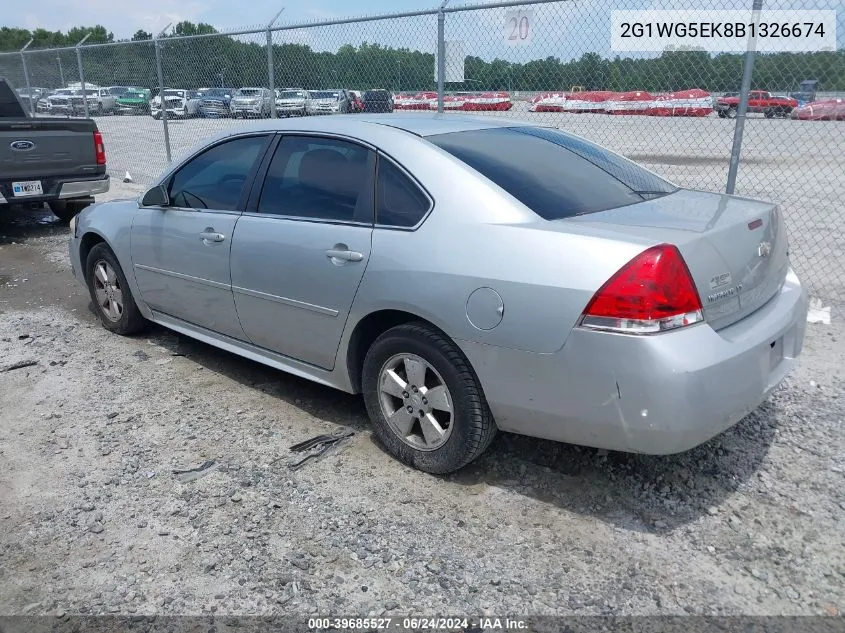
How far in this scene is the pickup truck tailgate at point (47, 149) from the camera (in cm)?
852

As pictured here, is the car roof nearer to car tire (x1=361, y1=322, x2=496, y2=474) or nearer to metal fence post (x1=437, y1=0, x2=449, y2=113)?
car tire (x1=361, y1=322, x2=496, y2=474)

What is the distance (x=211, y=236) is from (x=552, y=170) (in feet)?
6.62

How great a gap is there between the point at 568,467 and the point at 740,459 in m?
0.83

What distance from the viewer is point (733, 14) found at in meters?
5.34

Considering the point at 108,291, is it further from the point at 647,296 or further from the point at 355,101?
the point at 355,101

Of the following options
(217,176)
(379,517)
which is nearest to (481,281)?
(379,517)

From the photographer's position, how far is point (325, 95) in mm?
9125

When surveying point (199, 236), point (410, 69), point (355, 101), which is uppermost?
point (410, 69)

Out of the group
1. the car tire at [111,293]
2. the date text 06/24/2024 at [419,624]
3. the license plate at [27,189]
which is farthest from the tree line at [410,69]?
the date text 06/24/2024 at [419,624]

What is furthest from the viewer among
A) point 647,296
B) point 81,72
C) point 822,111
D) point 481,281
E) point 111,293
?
point 81,72

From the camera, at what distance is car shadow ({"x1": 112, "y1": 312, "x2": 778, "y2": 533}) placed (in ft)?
9.93

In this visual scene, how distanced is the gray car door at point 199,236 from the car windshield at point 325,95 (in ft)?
15.6
